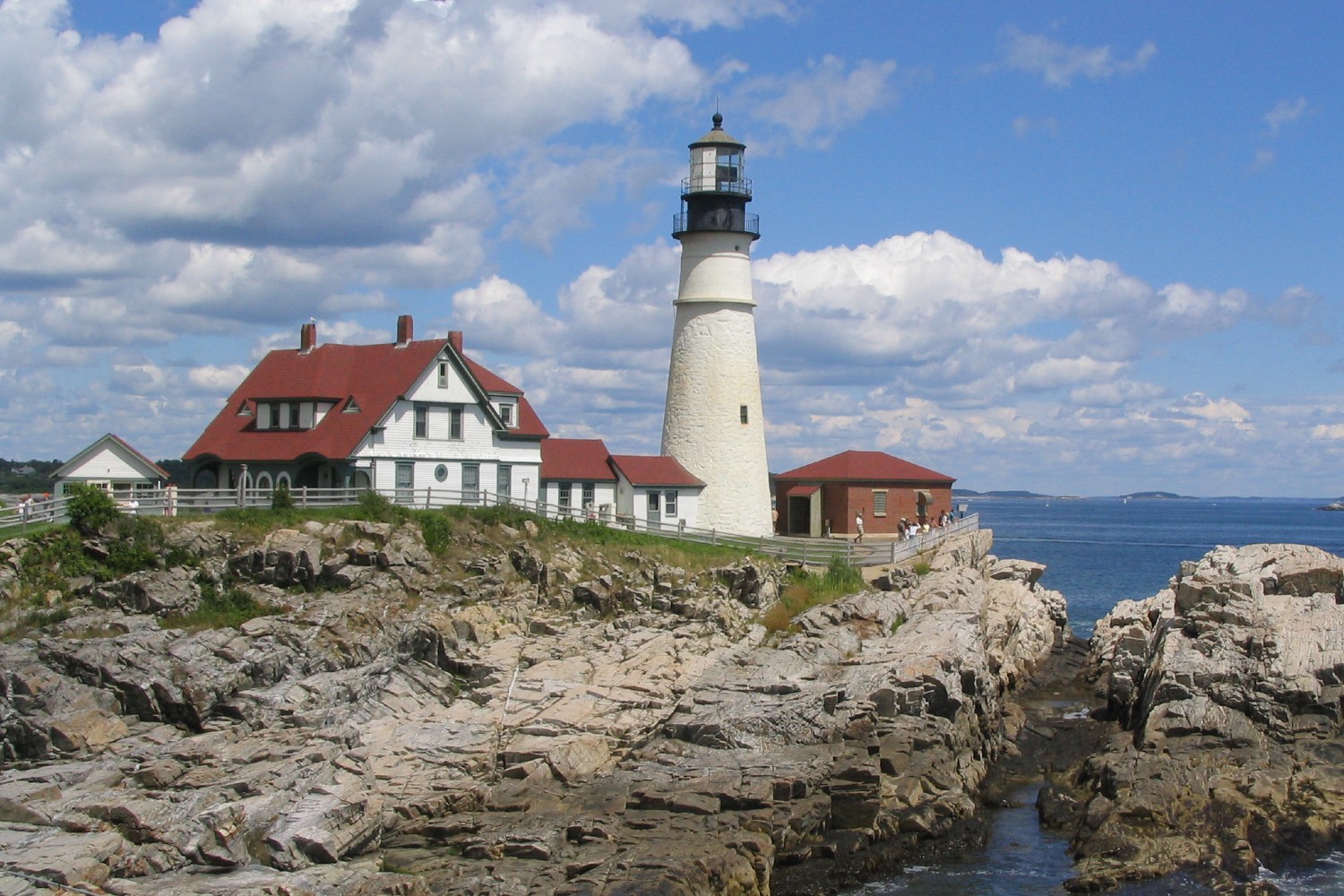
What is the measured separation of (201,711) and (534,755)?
21.2 ft

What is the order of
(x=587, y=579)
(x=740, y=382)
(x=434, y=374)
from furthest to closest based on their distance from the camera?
(x=740, y=382) < (x=434, y=374) < (x=587, y=579)

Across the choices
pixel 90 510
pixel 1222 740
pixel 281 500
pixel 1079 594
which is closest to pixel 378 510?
pixel 281 500

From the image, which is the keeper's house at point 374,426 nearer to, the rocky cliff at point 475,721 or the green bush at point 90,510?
the rocky cliff at point 475,721

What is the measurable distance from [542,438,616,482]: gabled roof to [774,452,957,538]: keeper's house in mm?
7652

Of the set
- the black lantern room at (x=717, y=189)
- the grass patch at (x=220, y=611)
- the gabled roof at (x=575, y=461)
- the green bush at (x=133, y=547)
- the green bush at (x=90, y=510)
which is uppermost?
the black lantern room at (x=717, y=189)

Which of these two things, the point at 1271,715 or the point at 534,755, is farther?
the point at 1271,715

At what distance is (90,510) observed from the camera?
2855cm

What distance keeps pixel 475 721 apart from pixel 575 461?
16518 mm

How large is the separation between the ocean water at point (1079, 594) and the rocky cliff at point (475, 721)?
1.08m

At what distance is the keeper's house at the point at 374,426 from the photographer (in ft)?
115

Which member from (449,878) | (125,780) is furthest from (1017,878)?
(125,780)

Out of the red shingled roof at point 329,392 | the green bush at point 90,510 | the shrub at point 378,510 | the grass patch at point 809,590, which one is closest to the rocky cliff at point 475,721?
the green bush at point 90,510

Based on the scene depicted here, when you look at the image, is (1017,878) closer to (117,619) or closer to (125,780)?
(125,780)

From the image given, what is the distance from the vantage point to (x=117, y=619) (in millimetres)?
26688
